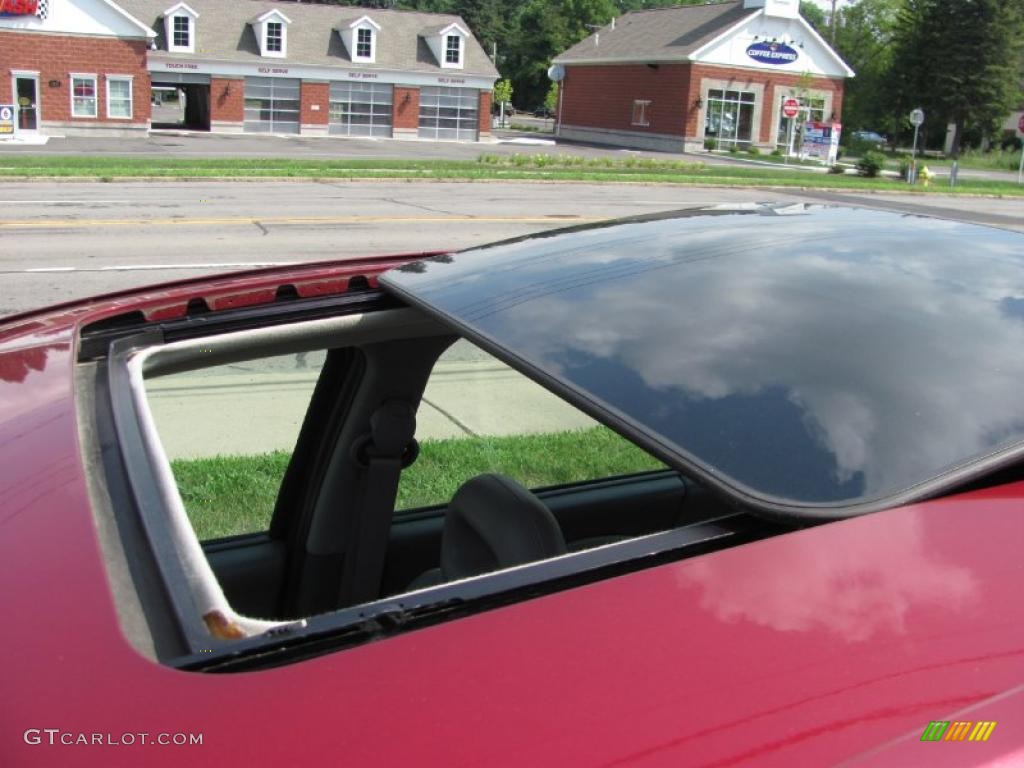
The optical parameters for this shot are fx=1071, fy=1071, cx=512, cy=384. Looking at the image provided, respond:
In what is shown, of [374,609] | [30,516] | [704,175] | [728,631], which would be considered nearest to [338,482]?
[30,516]

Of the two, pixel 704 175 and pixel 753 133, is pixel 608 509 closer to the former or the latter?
pixel 704 175

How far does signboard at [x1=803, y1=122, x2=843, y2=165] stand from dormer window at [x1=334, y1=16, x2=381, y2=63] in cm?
2058

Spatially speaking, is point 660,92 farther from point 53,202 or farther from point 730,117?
point 53,202

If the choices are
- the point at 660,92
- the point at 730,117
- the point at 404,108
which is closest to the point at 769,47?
the point at 730,117

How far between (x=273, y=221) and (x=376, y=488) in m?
13.8

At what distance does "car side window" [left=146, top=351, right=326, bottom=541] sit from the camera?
441 centimetres

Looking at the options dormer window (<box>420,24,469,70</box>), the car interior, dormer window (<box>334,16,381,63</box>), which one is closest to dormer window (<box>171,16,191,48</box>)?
dormer window (<box>334,16,381,63</box>)

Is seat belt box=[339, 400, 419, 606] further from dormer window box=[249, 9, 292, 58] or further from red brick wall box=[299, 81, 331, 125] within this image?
dormer window box=[249, 9, 292, 58]

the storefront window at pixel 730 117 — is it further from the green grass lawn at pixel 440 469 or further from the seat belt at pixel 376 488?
the seat belt at pixel 376 488

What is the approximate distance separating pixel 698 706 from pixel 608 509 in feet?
6.63

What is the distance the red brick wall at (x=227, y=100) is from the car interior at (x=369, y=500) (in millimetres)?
48594

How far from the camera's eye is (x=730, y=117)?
53.9 meters

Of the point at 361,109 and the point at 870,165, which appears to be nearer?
the point at 870,165

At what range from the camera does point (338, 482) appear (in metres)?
2.76
